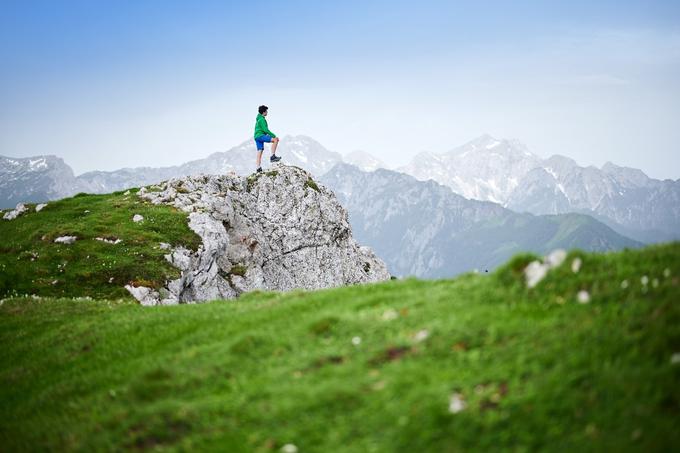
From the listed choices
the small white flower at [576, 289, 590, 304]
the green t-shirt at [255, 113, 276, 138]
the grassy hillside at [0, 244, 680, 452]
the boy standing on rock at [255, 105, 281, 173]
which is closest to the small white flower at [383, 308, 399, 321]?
the grassy hillside at [0, 244, 680, 452]

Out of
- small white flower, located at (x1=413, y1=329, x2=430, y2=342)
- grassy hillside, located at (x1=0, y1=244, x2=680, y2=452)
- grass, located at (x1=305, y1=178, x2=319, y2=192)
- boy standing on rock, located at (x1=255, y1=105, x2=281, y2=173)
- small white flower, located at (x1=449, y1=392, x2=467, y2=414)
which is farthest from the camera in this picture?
grass, located at (x1=305, y1=178, x2=319, y2=192)

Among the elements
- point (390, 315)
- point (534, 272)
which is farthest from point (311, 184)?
point (534, 272)

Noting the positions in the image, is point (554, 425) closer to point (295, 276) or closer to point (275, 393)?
point (275, 393)

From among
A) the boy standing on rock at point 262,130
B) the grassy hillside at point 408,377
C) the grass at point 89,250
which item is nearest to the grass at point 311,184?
the grass at point 89,250

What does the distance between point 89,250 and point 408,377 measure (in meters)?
40.5

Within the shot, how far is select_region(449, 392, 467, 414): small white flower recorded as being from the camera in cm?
900

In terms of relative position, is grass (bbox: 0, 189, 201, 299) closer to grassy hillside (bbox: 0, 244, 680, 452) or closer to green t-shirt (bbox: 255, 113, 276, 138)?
green t-shirt (bbox: 255, 113, 276, 138)

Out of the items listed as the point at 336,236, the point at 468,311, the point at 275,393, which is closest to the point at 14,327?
the point at 275,393

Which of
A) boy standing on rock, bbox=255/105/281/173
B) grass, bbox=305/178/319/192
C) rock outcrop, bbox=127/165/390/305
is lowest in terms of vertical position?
rock outcrop, bbox=127/165/390/305

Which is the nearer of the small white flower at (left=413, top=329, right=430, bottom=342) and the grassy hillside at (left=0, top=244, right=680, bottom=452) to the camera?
the grassy hillside at (left=0, top=244, right=680, bottom=452)

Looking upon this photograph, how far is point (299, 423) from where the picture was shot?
9633 mm

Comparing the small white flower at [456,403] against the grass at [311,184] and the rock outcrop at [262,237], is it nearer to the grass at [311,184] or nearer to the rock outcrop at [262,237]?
the rock outcrop at [262,237]

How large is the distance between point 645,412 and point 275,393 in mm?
7144

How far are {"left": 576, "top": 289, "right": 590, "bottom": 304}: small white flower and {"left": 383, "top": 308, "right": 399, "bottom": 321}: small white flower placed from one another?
15.3 ft
